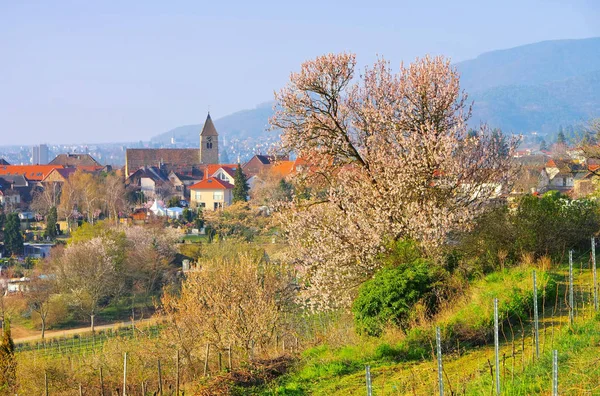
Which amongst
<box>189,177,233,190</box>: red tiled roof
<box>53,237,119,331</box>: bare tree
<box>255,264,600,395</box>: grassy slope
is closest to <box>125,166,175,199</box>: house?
<box>189,177,233,190</box>: red tiled roof

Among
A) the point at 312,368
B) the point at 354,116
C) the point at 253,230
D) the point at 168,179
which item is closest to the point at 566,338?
the point at 312,368

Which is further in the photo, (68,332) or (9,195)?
(9,195)

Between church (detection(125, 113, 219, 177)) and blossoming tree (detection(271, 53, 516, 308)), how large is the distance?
78.7 m

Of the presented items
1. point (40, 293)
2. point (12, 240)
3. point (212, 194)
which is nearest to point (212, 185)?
point (212, 194)

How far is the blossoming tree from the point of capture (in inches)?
529

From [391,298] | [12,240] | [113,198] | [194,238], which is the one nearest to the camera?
[391,298]

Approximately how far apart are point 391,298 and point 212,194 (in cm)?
5633

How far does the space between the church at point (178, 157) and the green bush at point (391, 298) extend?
82.4 metres

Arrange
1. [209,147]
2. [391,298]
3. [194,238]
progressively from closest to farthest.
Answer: [391,298] → [194,238] → [209,147]

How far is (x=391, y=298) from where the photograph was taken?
11.1 metres

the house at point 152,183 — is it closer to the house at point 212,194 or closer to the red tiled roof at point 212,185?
the house at point 212,194

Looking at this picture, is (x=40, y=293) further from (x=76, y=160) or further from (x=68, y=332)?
(x=76, y=160)

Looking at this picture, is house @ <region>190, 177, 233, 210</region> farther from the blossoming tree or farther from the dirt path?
the blossoming tree

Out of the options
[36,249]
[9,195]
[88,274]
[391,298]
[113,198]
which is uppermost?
[9,195]
